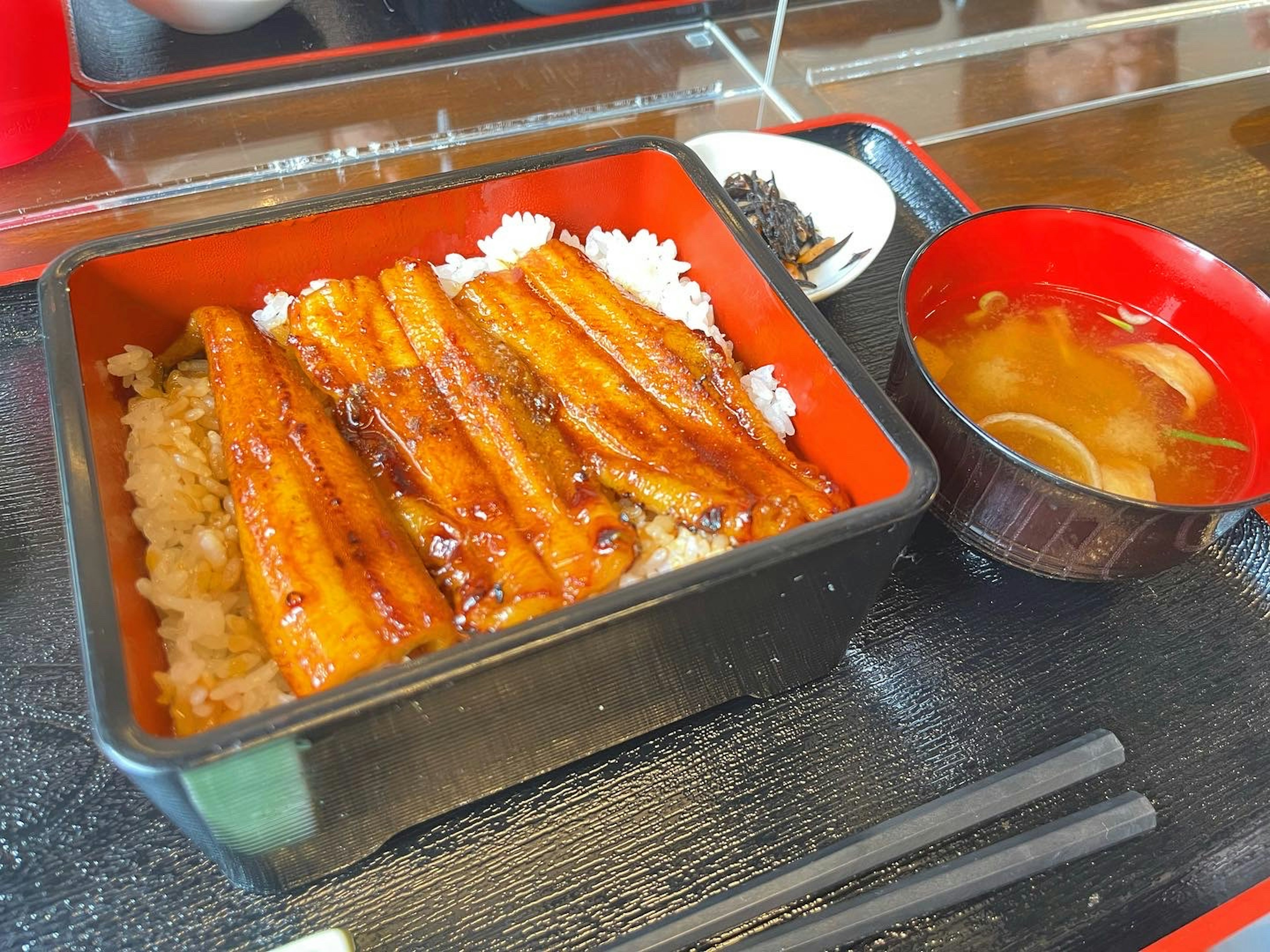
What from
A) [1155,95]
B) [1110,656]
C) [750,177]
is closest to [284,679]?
[1110,656]

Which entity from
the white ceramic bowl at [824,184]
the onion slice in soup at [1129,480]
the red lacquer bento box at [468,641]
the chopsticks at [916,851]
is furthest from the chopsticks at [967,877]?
the white ceramic bowl at [824,184]

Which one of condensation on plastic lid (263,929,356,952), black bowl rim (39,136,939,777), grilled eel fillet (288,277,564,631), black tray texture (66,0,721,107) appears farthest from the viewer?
black tray texture (66,0,721,107)

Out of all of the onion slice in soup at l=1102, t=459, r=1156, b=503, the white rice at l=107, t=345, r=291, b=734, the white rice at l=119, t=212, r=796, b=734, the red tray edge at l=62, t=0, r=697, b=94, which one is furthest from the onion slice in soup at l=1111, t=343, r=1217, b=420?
the red tray edge at l=62, t=0, r=697, b=94

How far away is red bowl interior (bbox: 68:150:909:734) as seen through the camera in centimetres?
131

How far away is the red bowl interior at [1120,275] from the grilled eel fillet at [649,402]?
0.37 meters

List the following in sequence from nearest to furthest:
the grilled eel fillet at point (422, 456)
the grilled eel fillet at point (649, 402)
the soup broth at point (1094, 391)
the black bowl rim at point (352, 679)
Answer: the black bowl rim at point (352, 679) < the grilled eel fillet at point (422, 456) < the grilled eel fillet at point (649, 402) < the soup broth at point (1094, 391)

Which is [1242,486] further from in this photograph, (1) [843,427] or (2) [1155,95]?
(2) [1155,95]

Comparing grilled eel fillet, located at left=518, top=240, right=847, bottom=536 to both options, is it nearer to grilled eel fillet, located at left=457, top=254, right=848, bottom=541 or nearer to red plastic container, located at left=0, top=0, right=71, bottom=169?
grilled eel fillet, located at left=457, top=254, right=848, bottom=541

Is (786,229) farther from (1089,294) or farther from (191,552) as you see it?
(191,552)

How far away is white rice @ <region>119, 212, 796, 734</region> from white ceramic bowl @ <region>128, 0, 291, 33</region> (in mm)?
1192

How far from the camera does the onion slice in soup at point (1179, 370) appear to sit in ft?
5.33

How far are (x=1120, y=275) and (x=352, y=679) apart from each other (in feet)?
5.14

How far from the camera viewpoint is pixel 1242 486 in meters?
1.51

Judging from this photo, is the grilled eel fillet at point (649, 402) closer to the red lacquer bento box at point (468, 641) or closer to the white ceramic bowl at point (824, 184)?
the red lacquer bento box at point (468, 641)
